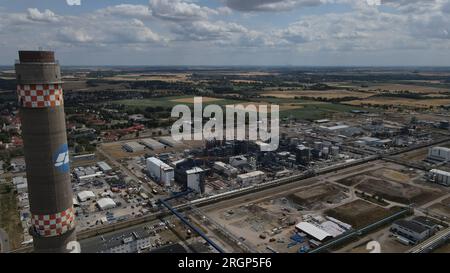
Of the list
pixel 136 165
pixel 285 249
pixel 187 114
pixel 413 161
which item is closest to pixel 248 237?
pixel 285 249

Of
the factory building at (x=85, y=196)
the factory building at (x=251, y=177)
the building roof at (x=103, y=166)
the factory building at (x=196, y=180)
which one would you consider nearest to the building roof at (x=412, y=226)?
the factory building at (x=251, y=177)

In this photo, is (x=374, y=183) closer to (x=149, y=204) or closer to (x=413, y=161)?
(x=413, y=161)

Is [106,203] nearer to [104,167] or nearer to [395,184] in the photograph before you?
[104,167]

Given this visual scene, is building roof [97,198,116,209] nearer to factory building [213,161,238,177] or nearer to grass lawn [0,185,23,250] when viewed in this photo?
grass lawn [0,185,23,250]

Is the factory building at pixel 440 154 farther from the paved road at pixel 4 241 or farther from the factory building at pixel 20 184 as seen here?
the factory building at pixel 20 184

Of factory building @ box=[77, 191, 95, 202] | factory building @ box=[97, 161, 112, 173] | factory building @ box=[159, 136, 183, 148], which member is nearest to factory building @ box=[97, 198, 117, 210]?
factory building @ box=[77, 191, 95, 202]

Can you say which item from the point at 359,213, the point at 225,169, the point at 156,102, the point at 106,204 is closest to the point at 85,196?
the point at 106,204
